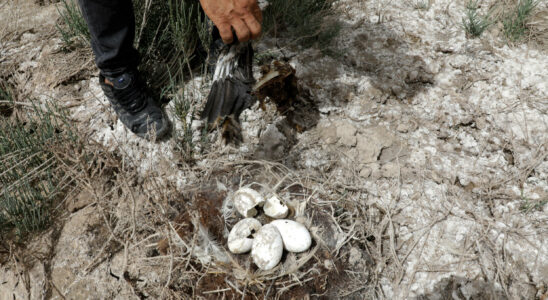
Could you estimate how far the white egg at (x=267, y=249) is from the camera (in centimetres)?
143

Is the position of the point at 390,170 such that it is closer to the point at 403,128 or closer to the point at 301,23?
the point at 403,128

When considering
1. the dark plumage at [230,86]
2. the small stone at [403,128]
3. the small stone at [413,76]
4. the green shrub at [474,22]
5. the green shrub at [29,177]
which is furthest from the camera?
the green shrub at [474,22]

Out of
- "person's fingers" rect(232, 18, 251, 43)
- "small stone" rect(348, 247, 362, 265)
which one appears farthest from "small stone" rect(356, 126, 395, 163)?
"person's fingers" rect(232, 18, 251, 43)

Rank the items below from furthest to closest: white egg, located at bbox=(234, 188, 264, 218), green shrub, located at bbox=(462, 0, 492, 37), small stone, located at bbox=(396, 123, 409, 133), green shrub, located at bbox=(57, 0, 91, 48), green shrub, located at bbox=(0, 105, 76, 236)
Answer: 1. green shrub, located at bbox=(462, 0, 492, 37)
2. green shrub, located at bbox=(57, 0, 91, 48)
3. small stone, located at bbox=(396, 123, 409, 133)
4. green shrub, located at bbox=(0, 105, 76, 236)
5. white egg, located at bbox=(234, 188, 264, 218)

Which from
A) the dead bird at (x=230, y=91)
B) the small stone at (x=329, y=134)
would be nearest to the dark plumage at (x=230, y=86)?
the dead bird at (x=230, y=91)

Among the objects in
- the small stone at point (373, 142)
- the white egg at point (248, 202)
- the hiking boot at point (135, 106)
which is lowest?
the small stone at point (373, 142)

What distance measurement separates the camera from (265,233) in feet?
4.76

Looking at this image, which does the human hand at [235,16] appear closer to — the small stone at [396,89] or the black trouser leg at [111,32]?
the black trouser leg at [111,32]

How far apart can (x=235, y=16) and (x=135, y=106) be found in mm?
934

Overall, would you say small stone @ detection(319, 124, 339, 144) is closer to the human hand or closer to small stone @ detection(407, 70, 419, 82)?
small stone @ detection(407, 70, 419, 82)

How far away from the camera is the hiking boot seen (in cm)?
201

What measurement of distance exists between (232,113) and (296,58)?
70cm

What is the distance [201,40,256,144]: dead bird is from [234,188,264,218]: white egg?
1.97ft

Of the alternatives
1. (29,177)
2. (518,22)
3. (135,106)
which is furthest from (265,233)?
(518,22)
